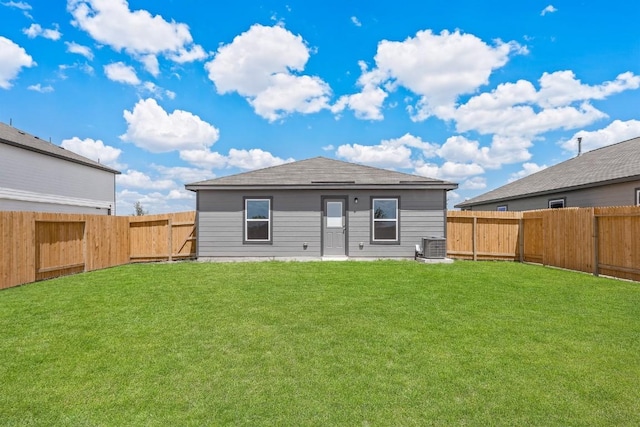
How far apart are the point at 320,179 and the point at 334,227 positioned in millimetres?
1938

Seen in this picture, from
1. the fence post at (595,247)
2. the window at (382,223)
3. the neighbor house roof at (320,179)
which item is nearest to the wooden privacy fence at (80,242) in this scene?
the neighbor house roof at (320,179)

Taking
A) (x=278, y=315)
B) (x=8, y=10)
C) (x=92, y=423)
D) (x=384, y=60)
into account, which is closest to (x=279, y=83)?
(x=384, y=60)

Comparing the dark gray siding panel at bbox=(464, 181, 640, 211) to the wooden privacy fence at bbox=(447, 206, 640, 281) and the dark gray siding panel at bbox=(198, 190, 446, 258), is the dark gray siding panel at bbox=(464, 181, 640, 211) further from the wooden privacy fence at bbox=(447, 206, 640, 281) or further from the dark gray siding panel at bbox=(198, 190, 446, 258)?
the dark gray siding panel at bbox=(198, 190, 446, 258)

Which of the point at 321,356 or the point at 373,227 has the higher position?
the point at 373,227

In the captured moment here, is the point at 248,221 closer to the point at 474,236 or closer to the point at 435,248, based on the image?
the point at 435,248

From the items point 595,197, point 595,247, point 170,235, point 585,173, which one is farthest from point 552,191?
point 170,235

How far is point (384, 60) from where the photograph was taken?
41.4 ft

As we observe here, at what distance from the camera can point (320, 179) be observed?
40.4 feet

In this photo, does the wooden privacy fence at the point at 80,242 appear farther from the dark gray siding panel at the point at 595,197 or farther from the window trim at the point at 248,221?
the dark gray siding panel at the point at 595,197

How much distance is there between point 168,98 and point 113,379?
13392 mm

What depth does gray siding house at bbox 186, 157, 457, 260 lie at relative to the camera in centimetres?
1205

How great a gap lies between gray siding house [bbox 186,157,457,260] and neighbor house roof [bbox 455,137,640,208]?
19.1 feet

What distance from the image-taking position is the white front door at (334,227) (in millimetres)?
12117

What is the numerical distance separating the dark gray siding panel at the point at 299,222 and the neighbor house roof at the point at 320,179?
349 millimetres
